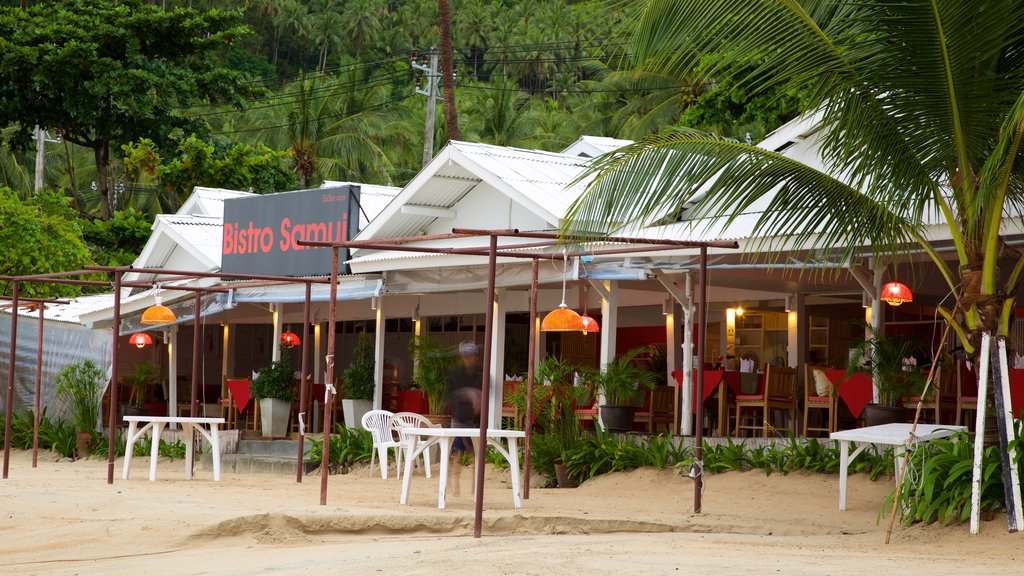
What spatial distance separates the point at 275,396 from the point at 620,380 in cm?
625

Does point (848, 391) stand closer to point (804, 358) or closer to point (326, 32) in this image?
point (804, 358)

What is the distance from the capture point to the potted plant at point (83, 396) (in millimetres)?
19500

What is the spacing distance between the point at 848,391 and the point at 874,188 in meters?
4.50

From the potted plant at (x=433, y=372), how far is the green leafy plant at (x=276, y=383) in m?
2.47

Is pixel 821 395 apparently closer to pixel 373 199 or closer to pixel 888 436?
pixel 888 436

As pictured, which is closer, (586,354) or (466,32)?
(586,354)

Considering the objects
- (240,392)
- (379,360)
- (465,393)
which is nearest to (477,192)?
(379,360)

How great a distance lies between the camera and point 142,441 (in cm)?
1947

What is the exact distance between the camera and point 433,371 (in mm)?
16328

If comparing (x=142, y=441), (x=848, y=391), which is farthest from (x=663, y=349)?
(x=142, y=441)

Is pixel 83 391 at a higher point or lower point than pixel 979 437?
lower

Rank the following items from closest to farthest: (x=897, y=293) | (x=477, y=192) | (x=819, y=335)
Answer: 1. (x=897, y=293)
2. (x=477, y=192)
3. (x=819, y=335)

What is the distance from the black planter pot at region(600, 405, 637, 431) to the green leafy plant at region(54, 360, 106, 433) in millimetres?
9340

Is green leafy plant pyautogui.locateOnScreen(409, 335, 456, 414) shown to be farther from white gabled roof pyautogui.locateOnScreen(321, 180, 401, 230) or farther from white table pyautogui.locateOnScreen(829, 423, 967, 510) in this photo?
white table pyautogui.locateOnScreen(829, 423, 967, 510)
